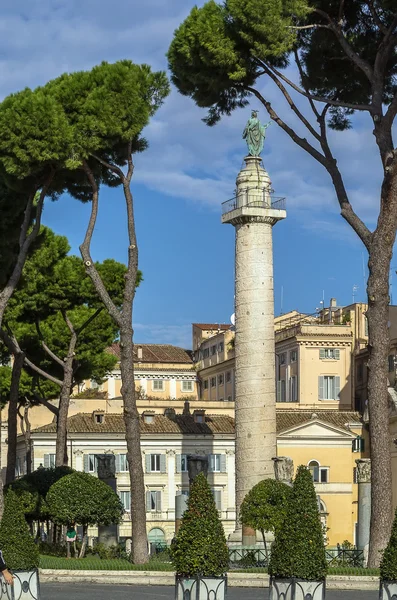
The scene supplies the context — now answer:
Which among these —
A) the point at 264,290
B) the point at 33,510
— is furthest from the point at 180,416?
the point at 33,510

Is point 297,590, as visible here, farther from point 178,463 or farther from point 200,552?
point 178,463

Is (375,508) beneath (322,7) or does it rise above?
beneath

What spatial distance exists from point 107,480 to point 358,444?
23725 mm

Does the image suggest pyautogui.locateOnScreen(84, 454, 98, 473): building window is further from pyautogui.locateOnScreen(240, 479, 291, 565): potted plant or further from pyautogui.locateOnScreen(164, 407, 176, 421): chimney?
pyautogui.locateOnScreen(240, 479, 291, 565): potted plant

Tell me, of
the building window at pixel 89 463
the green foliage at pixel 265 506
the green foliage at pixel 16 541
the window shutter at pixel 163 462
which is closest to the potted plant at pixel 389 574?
the green foliage at pixel 16 541

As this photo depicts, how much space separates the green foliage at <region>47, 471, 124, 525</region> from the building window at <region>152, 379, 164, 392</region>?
58.4m

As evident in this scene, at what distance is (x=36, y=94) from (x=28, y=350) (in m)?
17.0

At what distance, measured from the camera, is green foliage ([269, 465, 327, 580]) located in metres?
14.1

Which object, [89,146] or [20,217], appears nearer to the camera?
[89,146]

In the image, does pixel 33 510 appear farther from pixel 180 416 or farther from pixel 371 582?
pixel 180 416

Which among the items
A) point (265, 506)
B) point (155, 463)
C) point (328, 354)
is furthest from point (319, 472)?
point (265, 506)

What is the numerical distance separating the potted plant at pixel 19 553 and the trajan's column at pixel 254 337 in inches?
1070

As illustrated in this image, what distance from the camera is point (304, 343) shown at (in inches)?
2822

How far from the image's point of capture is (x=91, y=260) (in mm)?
28281
